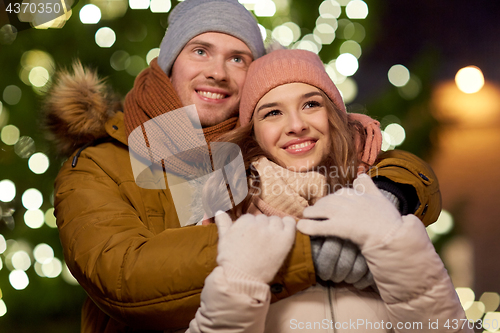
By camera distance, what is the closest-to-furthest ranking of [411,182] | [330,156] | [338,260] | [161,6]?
1. [338,260]
2. [411,182]
3. [330,156]
4. [161,6]

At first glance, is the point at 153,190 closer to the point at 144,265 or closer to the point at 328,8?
the point at 144,265

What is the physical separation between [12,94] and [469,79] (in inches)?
98.4

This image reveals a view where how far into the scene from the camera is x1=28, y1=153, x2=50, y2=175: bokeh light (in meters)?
2.15

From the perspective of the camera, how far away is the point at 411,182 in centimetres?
121

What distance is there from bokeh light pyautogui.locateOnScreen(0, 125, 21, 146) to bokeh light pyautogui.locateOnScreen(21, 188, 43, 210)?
0.89ft

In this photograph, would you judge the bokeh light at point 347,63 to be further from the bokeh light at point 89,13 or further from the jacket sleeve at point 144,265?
the jacket sleeve at point 144,265

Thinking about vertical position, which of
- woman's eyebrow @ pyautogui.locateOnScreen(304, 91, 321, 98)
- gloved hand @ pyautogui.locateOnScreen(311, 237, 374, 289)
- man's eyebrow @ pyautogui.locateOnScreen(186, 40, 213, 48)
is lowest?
gloved hand @ pyautogui.locateOnScreen(311, 237, 374, 289)

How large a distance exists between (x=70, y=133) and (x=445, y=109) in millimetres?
1893

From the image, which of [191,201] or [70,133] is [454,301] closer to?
[191,201]

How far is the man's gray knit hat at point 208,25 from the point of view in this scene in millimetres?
1702

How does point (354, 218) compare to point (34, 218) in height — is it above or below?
above

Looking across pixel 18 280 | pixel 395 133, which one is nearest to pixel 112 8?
pixel 18 280

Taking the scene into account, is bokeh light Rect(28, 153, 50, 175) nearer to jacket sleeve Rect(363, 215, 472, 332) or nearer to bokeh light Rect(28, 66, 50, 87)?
bokeh light Rect(28, 66, 50, 87)

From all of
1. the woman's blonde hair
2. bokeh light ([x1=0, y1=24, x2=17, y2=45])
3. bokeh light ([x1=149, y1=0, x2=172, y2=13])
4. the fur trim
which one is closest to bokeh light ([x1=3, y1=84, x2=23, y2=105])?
bokeh light ([x1=0, y1=24, x2=17, y2=45])
